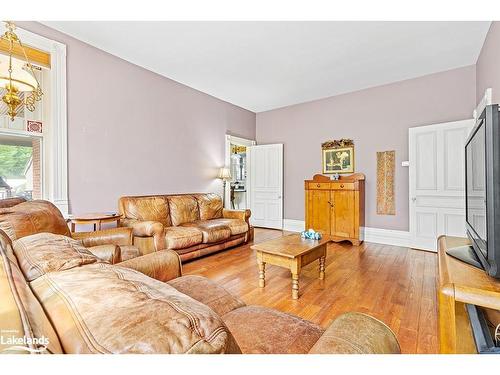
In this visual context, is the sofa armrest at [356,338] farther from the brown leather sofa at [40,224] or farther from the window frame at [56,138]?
the window frame at [56,138]

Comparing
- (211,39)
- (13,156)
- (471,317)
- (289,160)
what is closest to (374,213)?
(289,160)

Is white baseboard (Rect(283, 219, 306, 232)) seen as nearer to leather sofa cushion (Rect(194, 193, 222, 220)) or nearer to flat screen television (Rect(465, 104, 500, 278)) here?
leather sofa cushion (Rect(194, 193, 222, 220))

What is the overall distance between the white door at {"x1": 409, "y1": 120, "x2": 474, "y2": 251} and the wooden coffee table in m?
2.16

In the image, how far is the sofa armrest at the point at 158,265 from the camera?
141cm

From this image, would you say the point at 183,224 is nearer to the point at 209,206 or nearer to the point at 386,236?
the point at 209,206

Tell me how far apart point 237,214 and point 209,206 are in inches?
20.6

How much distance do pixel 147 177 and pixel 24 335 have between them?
3617 millimetres

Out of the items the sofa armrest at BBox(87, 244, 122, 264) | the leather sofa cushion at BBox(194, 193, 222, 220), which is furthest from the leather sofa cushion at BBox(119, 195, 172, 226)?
the sofa armrest at BBox(87, 244, 122, 264)

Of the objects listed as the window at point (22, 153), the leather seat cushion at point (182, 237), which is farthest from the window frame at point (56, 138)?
the leather seat cushion at point (182, 237)

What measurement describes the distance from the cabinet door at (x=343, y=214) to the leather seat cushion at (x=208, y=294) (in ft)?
10.9

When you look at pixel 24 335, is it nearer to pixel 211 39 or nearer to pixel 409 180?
pixel 211 39

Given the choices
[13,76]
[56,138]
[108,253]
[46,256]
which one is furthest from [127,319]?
[56,138]

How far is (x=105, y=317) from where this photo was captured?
18.4 inches

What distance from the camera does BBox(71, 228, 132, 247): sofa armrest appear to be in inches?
82.0
